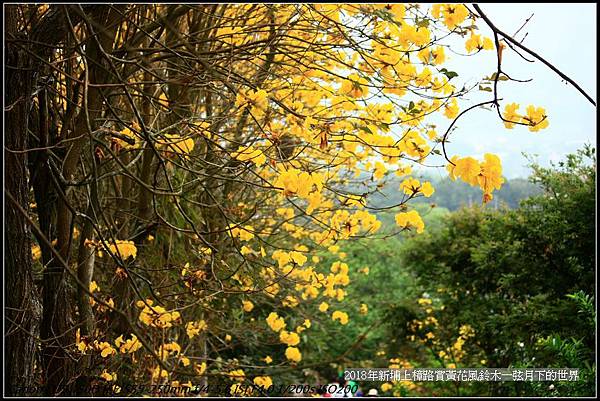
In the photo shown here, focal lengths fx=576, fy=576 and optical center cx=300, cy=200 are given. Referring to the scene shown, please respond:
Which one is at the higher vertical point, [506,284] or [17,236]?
[506,284]

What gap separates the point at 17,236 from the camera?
6.40 feet

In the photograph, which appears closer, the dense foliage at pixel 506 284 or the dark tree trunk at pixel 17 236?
the dark tree trunk at pixel 17 236

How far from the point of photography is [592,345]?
4.89 m

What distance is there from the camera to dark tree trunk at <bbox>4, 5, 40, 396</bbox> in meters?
1.94

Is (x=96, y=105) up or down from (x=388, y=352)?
up

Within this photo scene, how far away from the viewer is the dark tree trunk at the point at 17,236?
1.94 metres

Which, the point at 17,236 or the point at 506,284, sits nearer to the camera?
the point at 17,236

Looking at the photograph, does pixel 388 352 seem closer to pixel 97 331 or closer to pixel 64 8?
pixel 97 331

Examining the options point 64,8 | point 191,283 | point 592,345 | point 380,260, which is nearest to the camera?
point 64,8

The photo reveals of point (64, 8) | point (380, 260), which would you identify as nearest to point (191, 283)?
point (64, 8)

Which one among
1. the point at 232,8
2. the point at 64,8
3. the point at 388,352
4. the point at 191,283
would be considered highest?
Result: the point at 232,8

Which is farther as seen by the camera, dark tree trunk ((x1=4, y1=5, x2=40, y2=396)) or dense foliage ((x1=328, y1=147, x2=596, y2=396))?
dense foliage ((x1=328, y1=147, x2=596, y2=396))

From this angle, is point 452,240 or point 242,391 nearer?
point 242,391

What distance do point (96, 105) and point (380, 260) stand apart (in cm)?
1187
